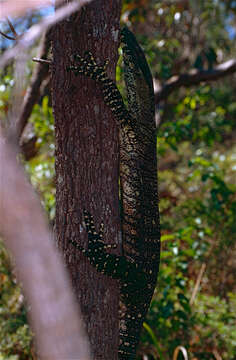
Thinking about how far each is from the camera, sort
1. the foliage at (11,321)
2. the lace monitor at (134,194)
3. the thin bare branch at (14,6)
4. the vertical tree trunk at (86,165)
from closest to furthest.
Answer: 1. the thin bare branch at (14,6)
2. the vertical tree trunk at (86,165)
3. the lace monitor at (134,194)
4. the foliage at (11,321)

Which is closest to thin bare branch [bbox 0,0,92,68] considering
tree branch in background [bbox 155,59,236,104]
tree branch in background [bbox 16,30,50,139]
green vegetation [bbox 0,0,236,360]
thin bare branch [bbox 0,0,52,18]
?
thin bare branch [bbox 0,0,52,18]

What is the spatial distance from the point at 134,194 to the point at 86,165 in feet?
2.10

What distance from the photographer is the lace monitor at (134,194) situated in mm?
2613

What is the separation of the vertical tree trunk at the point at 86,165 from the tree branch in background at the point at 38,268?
54.8 inches

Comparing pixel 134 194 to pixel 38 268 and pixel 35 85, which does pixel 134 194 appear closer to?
pixel 38 268

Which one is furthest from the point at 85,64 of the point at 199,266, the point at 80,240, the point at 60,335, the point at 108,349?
the point at 199,266

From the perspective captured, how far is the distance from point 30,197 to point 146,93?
2363 mm

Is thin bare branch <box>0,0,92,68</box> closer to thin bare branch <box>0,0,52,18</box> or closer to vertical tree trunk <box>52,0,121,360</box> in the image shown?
thin bare branch <box>0,0,52,18</box>

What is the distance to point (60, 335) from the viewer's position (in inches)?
32.7

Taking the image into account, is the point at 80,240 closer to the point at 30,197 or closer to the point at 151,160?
the point at 151,160

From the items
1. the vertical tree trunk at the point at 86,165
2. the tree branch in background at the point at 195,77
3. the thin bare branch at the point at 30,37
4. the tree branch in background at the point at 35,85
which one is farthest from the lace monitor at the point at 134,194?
the tree branch in background at the point at 195,77

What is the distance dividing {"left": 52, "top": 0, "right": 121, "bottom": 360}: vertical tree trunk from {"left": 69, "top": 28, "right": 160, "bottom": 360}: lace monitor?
0.10 m

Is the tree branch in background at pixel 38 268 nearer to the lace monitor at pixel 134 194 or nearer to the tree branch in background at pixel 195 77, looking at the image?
the lace monitor at pixel 134 194

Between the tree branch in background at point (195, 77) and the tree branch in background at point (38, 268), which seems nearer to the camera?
the tree branch in background at point (38, 268)
